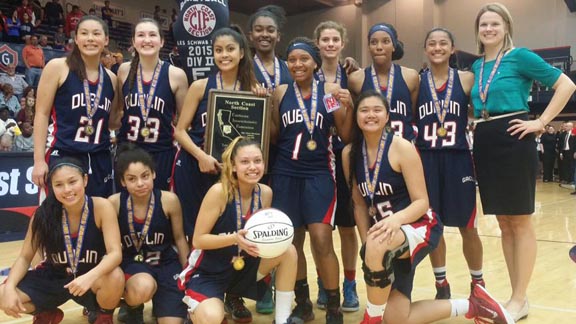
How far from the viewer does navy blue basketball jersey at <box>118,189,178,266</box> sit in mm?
3301

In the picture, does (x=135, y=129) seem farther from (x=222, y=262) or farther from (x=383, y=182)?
(x=383, y=182)

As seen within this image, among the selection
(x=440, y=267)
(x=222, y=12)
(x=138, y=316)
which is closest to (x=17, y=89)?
(x=222, y=12)

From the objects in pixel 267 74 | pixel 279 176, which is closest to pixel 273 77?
pixel 267 74

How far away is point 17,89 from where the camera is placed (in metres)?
11.5

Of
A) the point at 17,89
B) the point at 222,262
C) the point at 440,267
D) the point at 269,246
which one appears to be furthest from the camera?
the point at 17,89

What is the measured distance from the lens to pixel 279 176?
11.2 feet

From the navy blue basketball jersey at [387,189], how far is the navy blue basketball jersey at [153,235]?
1200 mm

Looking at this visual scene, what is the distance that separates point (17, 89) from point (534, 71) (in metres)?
10.8

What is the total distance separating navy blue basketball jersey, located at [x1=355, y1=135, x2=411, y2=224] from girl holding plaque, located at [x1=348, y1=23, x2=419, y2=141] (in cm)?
48

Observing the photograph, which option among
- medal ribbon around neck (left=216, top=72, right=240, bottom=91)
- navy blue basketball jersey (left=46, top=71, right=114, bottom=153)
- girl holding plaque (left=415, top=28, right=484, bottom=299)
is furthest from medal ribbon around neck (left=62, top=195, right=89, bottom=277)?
girl holding plaque (left=415, top=28, right=484, bottom=299)

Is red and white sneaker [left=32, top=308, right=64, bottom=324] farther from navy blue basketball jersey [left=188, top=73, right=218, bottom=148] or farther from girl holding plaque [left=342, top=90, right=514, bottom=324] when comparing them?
girl holding plaque [left=342, top=90, right=514, bottom=324]

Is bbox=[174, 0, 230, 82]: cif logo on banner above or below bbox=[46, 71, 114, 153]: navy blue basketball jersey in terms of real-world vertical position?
above

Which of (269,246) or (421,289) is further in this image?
(421,289)

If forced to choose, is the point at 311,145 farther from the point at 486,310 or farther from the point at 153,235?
the point at 486,310
